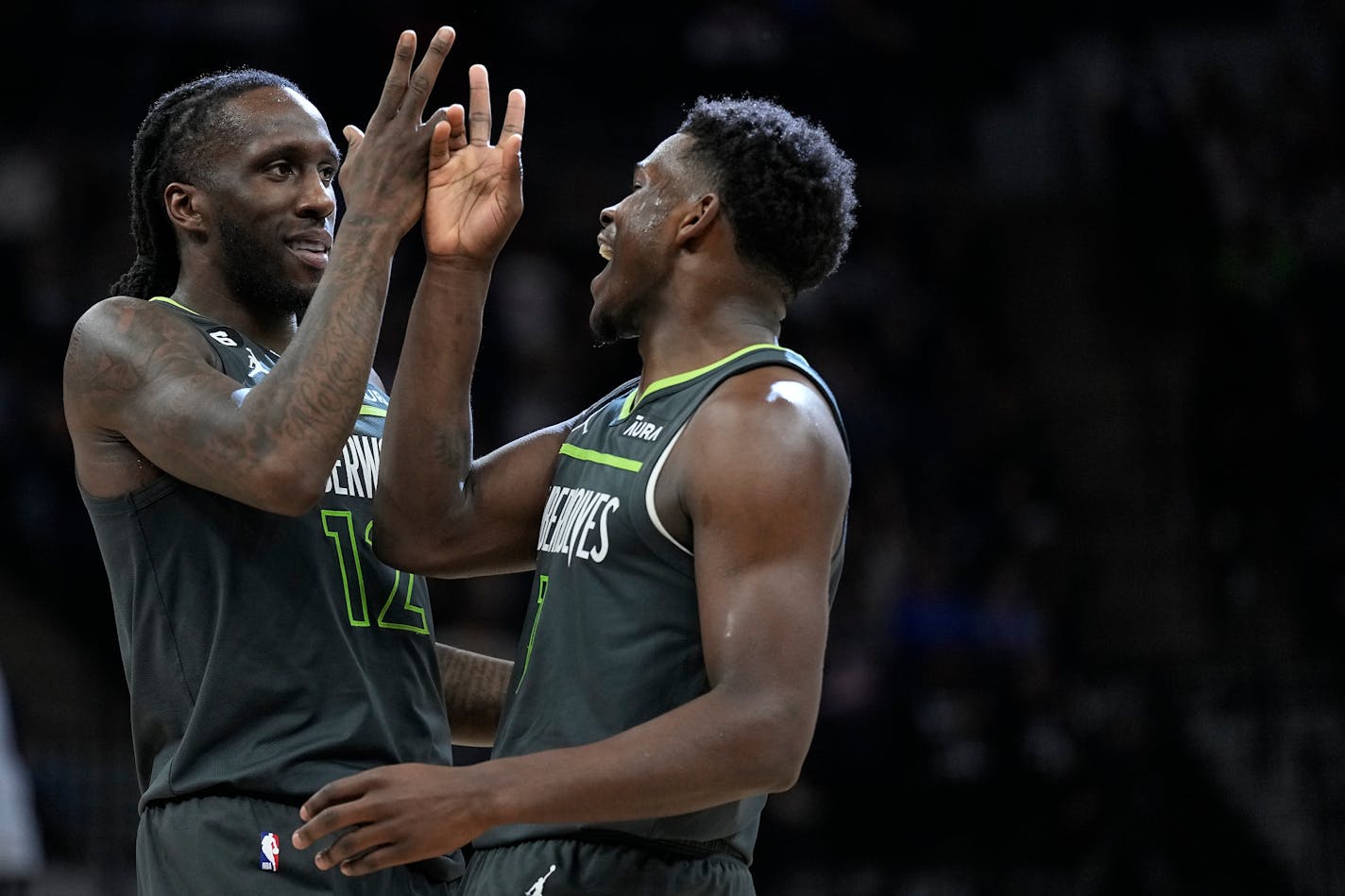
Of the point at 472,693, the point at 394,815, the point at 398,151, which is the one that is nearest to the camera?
the point at 394,815

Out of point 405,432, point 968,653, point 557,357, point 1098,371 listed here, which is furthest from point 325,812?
point 1098,371

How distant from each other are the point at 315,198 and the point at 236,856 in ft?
4.72

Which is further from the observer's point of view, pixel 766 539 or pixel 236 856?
pixel 236 856

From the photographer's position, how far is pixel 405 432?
3568mm

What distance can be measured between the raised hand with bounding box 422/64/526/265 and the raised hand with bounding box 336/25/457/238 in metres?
0.04

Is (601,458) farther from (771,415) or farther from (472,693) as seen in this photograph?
(472,693)

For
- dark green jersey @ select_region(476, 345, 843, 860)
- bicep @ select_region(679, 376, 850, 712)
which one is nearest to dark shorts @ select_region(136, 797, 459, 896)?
dark green jersey @ select_region(476, 345, 843, 860)

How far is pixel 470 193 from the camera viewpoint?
3.63m

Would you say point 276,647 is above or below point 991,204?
below

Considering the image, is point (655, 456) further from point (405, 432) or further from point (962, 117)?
point (962, 117)

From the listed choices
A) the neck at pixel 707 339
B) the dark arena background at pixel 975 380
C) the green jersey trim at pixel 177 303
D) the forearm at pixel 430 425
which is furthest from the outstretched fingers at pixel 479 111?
the dark arena background at pixel 975 380

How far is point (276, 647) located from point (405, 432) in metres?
0.51

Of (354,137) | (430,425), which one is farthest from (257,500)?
(354,137)

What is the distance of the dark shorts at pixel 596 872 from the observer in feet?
10.2
